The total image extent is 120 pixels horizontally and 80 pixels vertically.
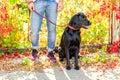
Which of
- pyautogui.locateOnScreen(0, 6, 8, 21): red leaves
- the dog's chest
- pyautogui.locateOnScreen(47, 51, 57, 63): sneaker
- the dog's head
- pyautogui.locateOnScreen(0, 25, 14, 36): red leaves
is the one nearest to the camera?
the dog's head

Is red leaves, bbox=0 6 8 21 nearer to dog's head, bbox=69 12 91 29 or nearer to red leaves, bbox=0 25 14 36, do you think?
red leaves, bbox=0 25 14 36

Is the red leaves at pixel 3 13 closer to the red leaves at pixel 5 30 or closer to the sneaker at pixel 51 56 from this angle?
the red leaves at pixel 5 30

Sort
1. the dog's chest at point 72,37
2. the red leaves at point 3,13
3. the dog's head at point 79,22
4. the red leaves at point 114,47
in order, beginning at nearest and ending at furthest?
1. the dog's head at point 79,22
2. the dog's chest at point 72,37
3. the red leaves at point 3,13
4. the red leaves at point 114,47

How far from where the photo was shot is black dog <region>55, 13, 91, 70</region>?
22.3ft

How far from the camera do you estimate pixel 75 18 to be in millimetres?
6793

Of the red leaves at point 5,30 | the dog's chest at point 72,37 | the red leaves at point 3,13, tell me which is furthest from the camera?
the red leaves at point 5,30

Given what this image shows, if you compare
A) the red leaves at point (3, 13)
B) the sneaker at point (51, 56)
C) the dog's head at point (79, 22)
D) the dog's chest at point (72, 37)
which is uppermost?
the red leaves at point (3, 13)

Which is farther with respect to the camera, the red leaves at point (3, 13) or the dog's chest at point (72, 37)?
the red leaves at point (3, 13)

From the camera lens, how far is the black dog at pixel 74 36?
22.3 feet

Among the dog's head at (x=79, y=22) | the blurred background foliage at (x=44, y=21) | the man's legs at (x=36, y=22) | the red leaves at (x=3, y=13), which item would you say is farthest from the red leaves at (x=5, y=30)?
the dog's head at (x=79, y=22)

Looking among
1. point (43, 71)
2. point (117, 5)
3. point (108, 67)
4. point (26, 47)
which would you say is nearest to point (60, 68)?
point (43, 71)

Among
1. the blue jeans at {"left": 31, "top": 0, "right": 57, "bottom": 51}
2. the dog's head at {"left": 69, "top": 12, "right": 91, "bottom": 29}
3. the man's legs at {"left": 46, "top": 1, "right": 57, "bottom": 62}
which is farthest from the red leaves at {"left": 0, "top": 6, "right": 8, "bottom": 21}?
the dog's head at {"left": 69, "top": 12, "right": 91, "bottom": 29}

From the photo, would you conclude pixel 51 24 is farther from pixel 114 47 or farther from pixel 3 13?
pixel 114 47

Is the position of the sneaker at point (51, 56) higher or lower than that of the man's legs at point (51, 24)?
lower
